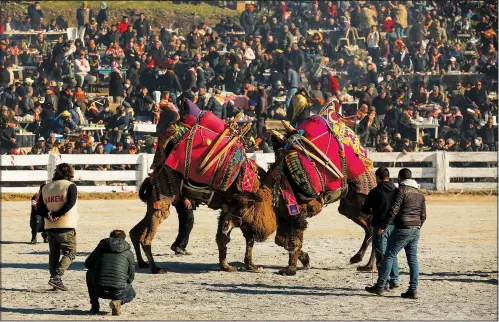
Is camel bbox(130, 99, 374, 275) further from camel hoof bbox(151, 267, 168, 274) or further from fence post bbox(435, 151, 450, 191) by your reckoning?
fence post bbox(435, 151, 450, 191)

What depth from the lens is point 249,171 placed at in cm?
1747

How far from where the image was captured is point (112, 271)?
1362cm

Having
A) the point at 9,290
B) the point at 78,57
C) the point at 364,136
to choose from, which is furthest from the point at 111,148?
the point at 9,290

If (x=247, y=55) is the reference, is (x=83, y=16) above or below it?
above

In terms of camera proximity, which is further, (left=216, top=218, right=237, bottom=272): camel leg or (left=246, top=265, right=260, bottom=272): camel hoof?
(left=246, top=265, right=260, bottom=272): camel hoof

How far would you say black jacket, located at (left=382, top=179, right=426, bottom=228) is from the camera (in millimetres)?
14969

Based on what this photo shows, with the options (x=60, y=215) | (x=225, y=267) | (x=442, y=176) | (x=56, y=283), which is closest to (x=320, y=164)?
(x=225, y=267)

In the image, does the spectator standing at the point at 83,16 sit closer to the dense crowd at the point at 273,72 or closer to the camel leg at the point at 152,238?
the dense crowd at the point at 273,72

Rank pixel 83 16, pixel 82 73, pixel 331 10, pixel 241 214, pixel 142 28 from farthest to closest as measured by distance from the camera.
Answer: pixel 331 10 → pixel 83 16 → pixel 142 28 → pixel 82 73 → pixel 241 214

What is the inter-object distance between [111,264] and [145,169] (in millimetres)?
14127

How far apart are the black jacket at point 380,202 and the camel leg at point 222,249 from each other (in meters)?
2.58

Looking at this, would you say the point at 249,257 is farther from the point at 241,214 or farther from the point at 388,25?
the point at 388,25

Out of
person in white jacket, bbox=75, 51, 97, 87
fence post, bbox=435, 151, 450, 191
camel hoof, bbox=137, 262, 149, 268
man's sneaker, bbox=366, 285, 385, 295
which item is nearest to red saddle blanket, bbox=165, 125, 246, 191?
camel hoof, bbox=137, 262, 149, 268

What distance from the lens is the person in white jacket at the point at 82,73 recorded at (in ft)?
121
